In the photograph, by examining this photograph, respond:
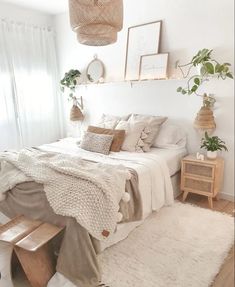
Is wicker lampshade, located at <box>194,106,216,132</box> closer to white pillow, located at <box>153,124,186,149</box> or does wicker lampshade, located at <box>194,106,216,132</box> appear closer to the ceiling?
white pillow, located at <box>153,124,186,149</box>

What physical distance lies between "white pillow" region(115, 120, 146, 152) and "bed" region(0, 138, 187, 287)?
0.10 metres

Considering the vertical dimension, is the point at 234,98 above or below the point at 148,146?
above

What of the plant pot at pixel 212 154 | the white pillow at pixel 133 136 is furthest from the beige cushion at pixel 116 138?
the plant pot at pixel 212 154

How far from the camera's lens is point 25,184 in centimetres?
196

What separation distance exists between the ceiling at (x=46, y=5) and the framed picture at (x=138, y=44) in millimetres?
1053

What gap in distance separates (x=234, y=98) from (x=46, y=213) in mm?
2113

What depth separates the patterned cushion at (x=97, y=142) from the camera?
2.84 m

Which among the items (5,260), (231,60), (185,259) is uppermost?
(231,60)

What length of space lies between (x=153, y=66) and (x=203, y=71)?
2.26 feet

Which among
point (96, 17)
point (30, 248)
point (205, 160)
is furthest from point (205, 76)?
point (30, 248)

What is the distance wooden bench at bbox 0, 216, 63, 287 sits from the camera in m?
1.53

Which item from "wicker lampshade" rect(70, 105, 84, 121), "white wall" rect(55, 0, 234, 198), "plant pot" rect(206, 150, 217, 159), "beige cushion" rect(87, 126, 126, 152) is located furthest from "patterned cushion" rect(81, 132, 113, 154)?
"plant pot" rect(206, 150, 217, 159)

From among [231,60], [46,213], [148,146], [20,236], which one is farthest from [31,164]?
[231,60]

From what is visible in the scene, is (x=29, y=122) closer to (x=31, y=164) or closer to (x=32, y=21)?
(x=32, y=21)
